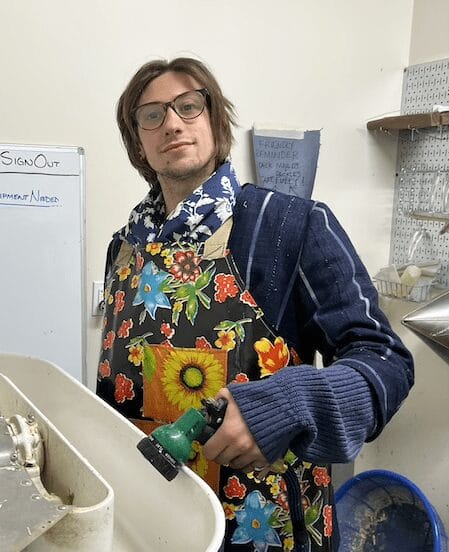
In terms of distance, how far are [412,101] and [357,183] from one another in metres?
0.32

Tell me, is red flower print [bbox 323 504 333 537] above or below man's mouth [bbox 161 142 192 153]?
below

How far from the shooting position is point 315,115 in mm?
1838

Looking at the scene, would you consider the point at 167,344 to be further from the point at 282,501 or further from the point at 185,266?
the point at 282,501

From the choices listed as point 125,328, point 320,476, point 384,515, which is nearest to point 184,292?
point 125,328

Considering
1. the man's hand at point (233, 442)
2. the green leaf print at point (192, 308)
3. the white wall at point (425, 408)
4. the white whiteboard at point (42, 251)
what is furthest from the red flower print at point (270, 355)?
the white wall at point (425, 408)

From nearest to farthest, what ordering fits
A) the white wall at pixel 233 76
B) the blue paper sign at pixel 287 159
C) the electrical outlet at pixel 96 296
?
the white wall at pixel 233 76, the electrical outlet at pixel 96 296, the blue paper sign at pixel 287 159

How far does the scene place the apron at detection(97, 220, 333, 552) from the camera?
861 millimetres

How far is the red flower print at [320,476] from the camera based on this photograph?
2.99 ft

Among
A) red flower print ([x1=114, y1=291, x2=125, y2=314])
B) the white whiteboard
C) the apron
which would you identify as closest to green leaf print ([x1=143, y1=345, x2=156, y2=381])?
the apron

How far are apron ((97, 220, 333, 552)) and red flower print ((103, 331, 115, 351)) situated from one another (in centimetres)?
6

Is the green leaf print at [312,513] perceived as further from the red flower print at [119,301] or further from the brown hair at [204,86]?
the brown hair at [204,86]

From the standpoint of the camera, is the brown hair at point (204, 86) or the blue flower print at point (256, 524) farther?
the brown hair at point (204, 86)

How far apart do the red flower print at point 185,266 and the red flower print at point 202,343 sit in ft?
0.31

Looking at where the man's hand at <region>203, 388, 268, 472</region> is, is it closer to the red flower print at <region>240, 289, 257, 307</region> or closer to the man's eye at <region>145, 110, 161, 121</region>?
the red flower print at <region>240, 289, 257, 307</region>
